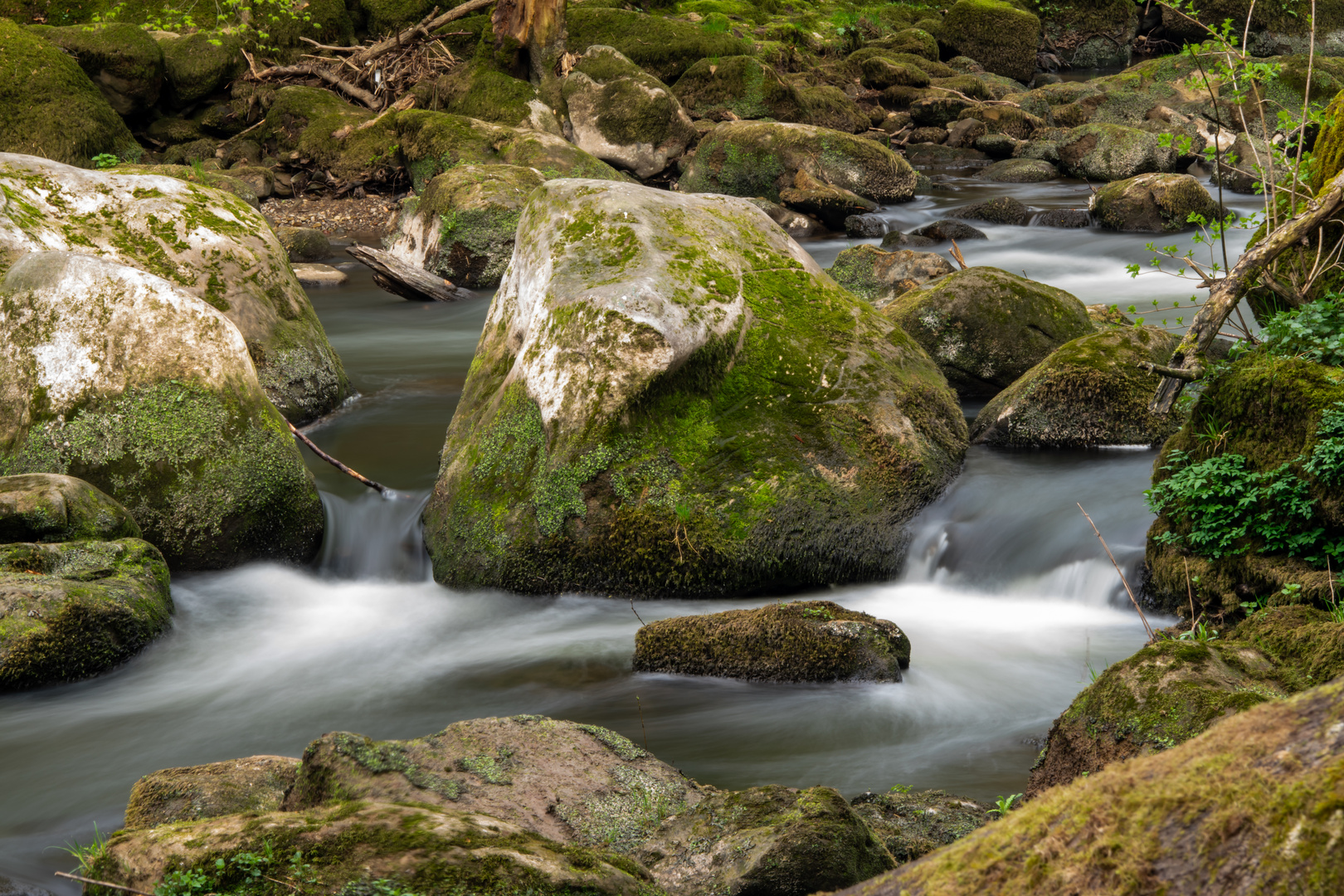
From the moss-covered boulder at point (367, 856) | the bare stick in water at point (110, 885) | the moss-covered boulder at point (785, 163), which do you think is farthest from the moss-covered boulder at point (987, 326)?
the moss-covered boulder at point (785, 163)

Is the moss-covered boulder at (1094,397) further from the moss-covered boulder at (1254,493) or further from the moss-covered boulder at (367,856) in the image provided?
the moss-covered boulder at (367,856)

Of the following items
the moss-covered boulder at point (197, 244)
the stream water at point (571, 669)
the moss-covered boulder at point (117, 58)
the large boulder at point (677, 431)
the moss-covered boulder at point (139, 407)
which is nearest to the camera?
the stream water at point (571, 669)

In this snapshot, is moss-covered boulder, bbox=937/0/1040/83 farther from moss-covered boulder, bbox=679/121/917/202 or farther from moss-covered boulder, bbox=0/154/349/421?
moss-covered boulder, bbox=0/154/349/421

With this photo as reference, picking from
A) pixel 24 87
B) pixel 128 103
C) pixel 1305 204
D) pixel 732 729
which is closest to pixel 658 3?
pixel 128 103

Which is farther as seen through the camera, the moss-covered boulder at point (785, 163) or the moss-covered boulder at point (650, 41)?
the moss-covered boulder at point (650, 41)

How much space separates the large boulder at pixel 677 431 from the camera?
253 inches

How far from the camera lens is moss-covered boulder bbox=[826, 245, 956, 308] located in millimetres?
11742

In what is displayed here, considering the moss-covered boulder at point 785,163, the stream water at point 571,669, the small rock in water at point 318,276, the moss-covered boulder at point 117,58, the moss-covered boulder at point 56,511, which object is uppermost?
the moss-covered boulder at point 117,58

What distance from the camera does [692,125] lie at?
20.1m

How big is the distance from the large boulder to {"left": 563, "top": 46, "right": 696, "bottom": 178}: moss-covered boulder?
12459mm

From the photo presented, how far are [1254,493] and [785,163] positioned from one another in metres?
13.7

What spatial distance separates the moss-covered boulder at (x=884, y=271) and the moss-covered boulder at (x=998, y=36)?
23950mm

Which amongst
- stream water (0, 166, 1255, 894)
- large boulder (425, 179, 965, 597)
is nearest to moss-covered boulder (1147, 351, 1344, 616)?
stream water (0, 166, 1255, 894)

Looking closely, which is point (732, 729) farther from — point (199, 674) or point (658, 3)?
point (658, 3)
